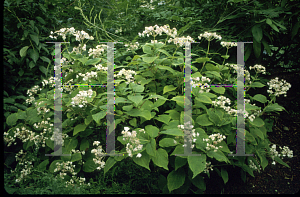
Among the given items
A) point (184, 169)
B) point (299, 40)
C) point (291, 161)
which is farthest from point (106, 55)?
point (291, 161)

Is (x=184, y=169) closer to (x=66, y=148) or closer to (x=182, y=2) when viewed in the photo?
(x=66, y=148)

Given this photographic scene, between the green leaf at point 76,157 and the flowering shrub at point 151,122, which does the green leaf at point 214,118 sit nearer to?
the flowering shrub at point 151,122

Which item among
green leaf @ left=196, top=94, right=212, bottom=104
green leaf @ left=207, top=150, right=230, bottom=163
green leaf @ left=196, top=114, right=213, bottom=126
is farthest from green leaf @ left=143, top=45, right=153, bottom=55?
green leaf @ left=207, top=150, right=230, bottom=163

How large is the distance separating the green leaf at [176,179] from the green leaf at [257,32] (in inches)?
59.8

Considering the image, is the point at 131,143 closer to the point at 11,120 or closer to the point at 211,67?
the point at 211,67

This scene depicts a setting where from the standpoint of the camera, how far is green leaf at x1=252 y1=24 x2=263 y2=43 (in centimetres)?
210

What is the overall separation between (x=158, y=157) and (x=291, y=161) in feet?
6.65

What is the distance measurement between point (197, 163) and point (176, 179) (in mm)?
299

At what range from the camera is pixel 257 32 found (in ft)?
6.97

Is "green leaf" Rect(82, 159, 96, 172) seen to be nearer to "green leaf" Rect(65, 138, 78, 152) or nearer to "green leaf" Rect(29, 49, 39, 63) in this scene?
"green leaf" Rect(65, 138, 78, 152)

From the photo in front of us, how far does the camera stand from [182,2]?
2850mm

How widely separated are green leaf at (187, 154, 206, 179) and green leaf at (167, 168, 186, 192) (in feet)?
0.85

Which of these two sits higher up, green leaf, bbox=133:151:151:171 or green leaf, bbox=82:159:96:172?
green leaf, bbox=133:151:151:171

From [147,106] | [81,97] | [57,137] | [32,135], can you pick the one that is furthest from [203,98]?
[32,135]
